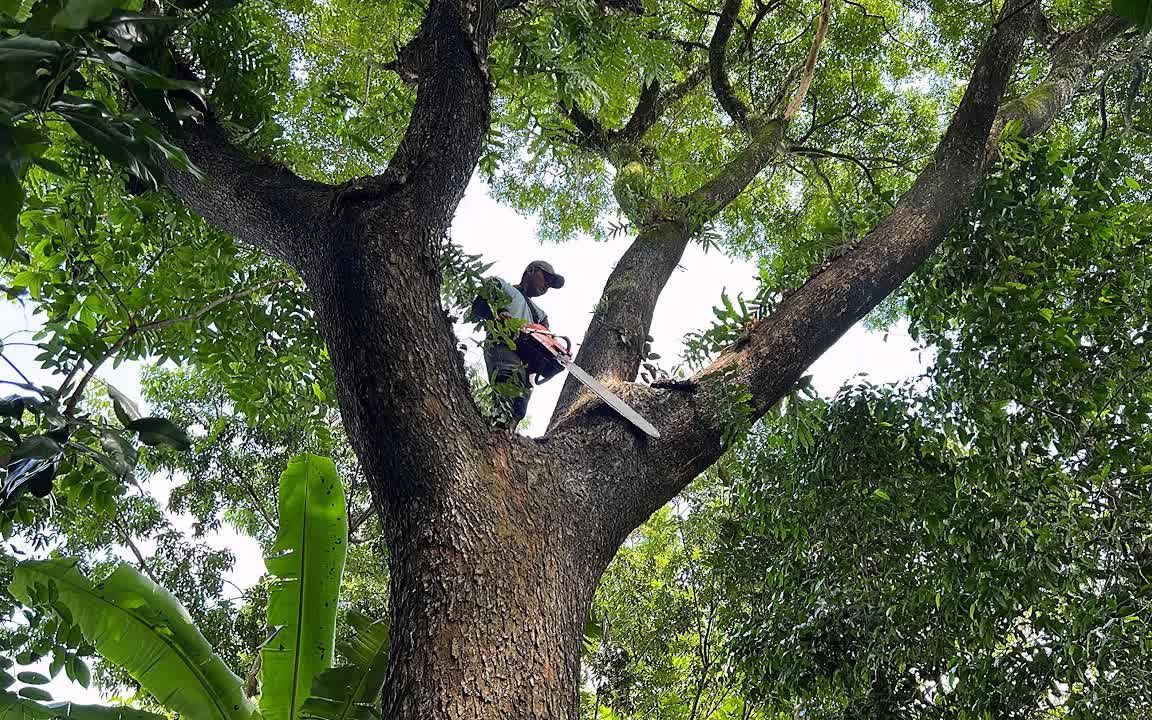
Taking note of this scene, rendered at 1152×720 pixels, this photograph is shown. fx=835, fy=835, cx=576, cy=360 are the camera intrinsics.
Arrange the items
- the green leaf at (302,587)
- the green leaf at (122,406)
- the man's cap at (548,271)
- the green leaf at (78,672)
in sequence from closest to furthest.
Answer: the green leaf at (78,672), the green leaf at (122,406), the green leaf at (302,587), the man's cap at (548,271)

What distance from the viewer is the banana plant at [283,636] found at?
2766 millimetres

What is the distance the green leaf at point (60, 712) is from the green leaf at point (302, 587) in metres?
0.38

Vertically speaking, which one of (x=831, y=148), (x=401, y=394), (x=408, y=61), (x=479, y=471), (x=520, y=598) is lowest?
(x=520, y=598)

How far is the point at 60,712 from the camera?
2350mm

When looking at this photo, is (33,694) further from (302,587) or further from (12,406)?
(302,587)

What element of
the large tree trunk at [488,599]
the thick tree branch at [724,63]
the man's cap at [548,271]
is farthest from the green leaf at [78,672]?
the thick tree branch at [724,63]

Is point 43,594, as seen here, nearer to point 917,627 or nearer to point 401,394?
point 401,394

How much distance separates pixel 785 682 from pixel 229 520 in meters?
5.60

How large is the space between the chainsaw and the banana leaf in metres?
1.18

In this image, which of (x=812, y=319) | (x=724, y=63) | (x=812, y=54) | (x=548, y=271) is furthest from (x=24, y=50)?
(x=724, y=63)

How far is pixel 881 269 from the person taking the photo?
3514 mm

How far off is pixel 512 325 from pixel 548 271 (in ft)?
6.69

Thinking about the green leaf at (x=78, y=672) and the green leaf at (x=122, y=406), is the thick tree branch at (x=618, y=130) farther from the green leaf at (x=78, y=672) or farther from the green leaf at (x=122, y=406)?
the green leaf at (x=78, y=672)

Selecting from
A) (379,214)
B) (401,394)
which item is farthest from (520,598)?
(379,214)
